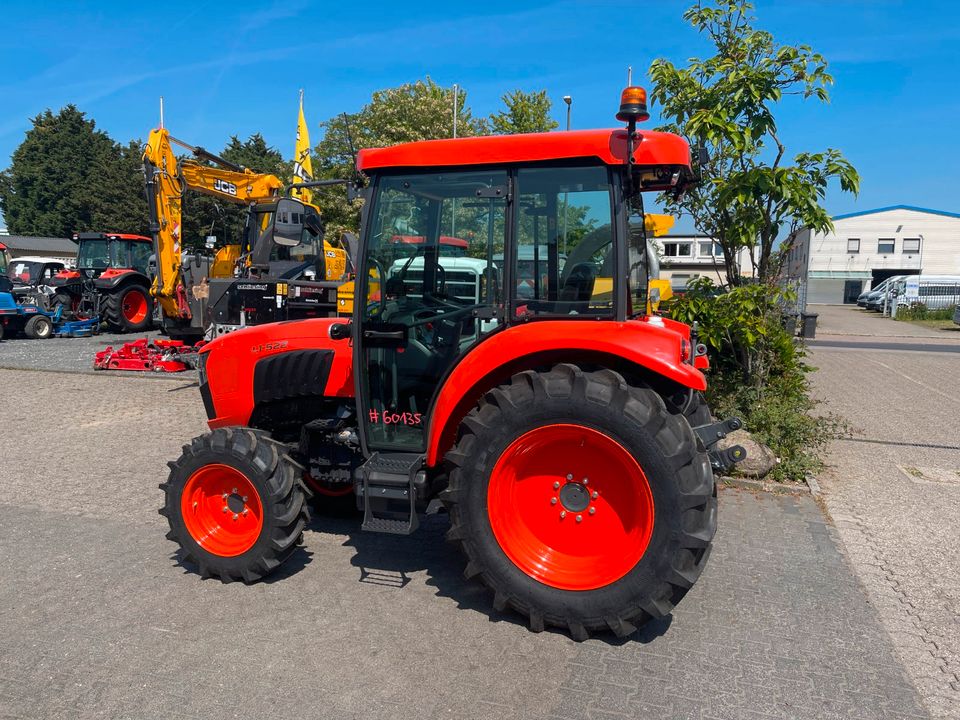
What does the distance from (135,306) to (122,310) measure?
72 centimetres

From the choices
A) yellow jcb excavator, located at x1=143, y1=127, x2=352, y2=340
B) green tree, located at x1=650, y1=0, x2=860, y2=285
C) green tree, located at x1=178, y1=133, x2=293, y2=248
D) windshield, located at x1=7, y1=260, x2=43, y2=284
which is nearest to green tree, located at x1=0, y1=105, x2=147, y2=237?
green tree, located at x1=178, y1=133, x2=293, y2=248

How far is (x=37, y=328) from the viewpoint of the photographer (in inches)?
703

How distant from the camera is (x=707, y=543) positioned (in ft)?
10.9

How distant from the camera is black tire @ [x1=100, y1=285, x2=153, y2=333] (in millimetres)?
18688

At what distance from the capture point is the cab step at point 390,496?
384cm

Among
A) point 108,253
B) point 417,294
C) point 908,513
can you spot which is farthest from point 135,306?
point 908,513

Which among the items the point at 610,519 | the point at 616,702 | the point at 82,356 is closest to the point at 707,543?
the point at 610,519

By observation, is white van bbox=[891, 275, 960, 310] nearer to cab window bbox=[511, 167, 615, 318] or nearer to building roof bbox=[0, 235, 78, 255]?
cab window bbox=[511, 167, 615, 318]

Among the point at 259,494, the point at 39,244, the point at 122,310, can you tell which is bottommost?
the point at 259,494

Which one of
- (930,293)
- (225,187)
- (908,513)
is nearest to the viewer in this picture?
(908,513)

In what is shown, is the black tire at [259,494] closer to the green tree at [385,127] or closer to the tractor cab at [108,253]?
the green tree at [385,127]

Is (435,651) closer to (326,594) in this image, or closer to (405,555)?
(326,594)

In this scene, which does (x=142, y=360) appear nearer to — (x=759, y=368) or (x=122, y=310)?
(x=122, y=310)

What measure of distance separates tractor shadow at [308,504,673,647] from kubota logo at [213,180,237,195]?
33.4 ft
